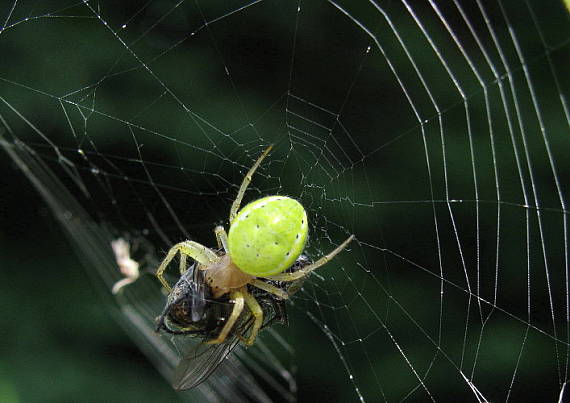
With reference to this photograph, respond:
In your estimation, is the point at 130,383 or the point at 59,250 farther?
the point at 59,250

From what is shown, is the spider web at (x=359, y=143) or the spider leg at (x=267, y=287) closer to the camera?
the spider leg at (x=267, y=287)

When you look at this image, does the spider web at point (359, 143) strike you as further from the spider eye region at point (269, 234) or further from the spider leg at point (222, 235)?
the spider eye region at point (269, 234)

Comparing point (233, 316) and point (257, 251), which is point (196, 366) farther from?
point (257, 251)

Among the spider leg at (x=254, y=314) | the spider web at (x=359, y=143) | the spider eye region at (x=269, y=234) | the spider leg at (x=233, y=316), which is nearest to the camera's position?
the spider eye region at (x=269, y=234)

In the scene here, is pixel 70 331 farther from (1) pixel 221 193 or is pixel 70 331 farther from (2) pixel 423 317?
(2) pixel 423 317

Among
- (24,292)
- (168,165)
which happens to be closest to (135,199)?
(168,165)

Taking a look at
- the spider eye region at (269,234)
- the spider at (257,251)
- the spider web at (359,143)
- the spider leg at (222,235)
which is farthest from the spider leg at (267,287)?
the spider web at (359,143)
